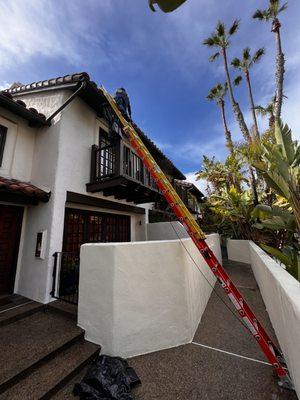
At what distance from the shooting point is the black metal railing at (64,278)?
5664mm

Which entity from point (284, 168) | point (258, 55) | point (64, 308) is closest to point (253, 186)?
point (284, 168)

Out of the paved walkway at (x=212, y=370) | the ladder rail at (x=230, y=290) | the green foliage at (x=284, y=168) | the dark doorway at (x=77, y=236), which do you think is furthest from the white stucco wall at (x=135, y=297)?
the green foliage at (x=284, y=168)

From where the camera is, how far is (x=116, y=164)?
6.69 meters

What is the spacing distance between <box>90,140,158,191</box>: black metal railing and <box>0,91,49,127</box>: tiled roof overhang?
1.98 meters

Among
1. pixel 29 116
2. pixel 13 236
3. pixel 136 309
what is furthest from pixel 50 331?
pixel 29 116

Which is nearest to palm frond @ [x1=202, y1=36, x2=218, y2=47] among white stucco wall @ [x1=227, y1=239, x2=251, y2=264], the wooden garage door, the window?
white stucco wall @ [x1=227, y1=239, x2=251, y2=264]

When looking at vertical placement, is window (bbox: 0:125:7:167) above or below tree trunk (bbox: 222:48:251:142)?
below

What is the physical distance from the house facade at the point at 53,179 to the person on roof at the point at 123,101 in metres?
0.50

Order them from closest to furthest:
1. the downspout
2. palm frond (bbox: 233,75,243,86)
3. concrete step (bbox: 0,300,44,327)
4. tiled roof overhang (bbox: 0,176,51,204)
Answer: concrete step (bbox: 0,300,44,327)
tiled roof overhang (bbox: 0,176,51,204)
the downspout
palm frond (bbox: 233,75,243,86)

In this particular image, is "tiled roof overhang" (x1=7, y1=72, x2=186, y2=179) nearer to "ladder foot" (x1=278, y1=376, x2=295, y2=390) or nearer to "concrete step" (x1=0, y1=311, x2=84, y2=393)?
"concrete step" (x1=0, y1=311, x2=84, y2=393)

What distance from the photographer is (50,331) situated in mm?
4188

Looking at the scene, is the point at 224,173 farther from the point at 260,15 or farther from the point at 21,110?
the point at 21,110

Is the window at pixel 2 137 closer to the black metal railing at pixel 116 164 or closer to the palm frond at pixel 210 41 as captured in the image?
the black metal railing at pixel 116 164

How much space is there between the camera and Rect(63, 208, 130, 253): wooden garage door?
696cm
